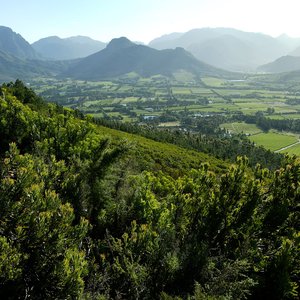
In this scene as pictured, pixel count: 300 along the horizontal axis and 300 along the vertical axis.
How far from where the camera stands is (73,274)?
13.6 metres

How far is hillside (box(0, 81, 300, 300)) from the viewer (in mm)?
14250

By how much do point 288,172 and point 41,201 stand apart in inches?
558

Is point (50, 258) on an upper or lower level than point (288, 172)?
lower

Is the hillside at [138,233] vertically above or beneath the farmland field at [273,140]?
above

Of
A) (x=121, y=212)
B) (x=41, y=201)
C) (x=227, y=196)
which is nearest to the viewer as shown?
(x=41, y=201)

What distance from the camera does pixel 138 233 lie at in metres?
18.2

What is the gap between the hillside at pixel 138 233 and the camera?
14.2 metres

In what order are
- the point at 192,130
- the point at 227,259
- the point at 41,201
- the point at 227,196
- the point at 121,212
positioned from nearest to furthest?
the point at 41,201 < the point at 227,259 < the point at 227,196 < the point at 121,212 < the point at 192,130

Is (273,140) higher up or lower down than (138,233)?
lower down

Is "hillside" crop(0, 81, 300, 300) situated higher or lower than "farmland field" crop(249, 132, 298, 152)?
higher

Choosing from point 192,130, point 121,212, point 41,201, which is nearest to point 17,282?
point 41,201

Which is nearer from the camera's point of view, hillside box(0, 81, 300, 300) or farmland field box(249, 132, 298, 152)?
hillside box(0, 81, 300, 300)

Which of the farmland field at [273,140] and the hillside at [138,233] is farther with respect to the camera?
the farmland field at [273,140]

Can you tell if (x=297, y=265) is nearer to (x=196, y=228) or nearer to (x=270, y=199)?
(x=270, y=199)
